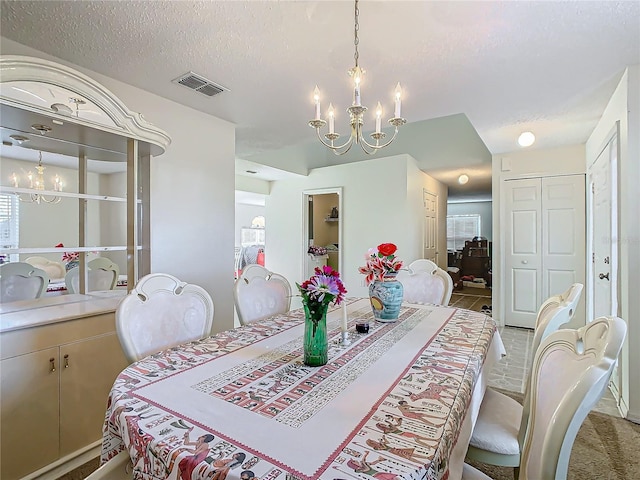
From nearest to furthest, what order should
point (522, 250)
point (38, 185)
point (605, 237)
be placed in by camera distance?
1. point (38, 185)
2. point (605, 237)
3. point (522, 250)

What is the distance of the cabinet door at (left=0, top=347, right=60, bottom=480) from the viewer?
4.78ft

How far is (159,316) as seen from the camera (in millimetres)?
1471

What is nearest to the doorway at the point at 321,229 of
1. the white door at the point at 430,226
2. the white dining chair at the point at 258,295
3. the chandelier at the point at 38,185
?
the white door at the point at 430,226

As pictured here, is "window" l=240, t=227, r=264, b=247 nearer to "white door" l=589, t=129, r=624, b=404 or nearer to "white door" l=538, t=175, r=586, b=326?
"white door" l=538, t=175, r=586, b=326

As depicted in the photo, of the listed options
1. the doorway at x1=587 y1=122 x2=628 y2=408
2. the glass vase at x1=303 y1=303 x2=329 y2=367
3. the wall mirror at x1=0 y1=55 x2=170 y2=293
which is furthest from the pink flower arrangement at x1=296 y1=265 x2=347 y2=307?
the doorway at x1=587 y1=122 x2=628 y2=408

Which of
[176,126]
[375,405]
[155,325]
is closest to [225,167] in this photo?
[176,126]

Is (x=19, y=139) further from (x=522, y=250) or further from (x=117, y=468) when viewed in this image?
(x=522, y=250)

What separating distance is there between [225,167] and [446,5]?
2183mm

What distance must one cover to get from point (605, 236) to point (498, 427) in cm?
267

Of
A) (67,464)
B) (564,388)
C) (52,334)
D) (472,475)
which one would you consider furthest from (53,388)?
(564,388)

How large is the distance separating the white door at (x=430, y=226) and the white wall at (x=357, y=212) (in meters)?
0.25

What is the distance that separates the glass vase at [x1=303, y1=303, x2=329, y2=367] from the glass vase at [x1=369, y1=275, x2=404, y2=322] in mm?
701

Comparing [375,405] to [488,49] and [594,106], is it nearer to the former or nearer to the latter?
[488,49]

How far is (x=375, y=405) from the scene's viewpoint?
901 mm
